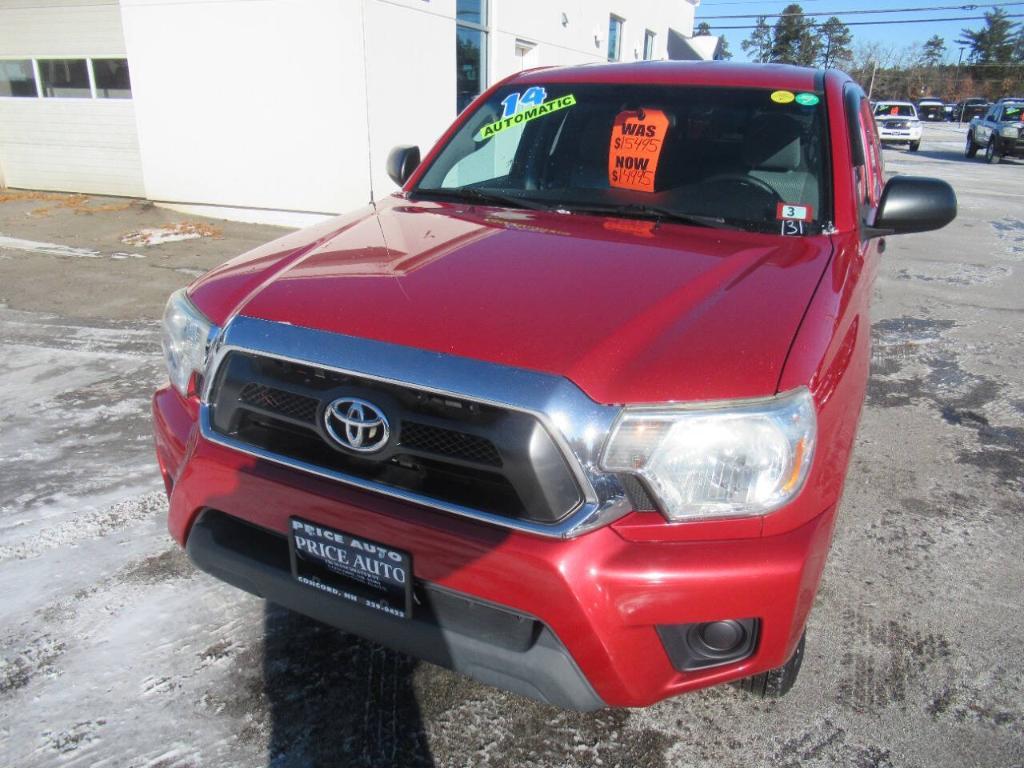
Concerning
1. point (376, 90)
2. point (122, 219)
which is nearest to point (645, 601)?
point (376, 90)

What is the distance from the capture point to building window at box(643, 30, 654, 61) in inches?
827

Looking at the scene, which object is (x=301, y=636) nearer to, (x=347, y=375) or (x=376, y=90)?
(x=347, y=375)

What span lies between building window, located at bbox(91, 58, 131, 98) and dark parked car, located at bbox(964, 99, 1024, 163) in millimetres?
24497

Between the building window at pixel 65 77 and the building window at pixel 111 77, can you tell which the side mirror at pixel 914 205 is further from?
the building window at pixel 65 77

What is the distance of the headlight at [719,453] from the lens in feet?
5.37

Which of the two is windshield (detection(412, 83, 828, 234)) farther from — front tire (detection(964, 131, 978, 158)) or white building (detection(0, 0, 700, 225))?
front tire (detection(964, 131, 978, 158))

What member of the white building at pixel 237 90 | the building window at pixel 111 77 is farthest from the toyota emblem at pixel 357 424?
the building window at pixel 111 77

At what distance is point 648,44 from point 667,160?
20.9m

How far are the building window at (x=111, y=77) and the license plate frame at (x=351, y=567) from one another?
436 inches

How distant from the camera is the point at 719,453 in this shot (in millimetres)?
1667

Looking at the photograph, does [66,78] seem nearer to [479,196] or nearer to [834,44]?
[479,196]

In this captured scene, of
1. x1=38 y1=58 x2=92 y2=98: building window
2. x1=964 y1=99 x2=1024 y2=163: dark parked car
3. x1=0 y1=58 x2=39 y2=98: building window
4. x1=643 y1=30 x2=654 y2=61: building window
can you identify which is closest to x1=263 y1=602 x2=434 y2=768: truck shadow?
x1=38 y1=58 x2=92 y2=98: building window

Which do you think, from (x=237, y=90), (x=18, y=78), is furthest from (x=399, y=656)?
(x=18, y=78)

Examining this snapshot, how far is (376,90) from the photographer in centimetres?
902
